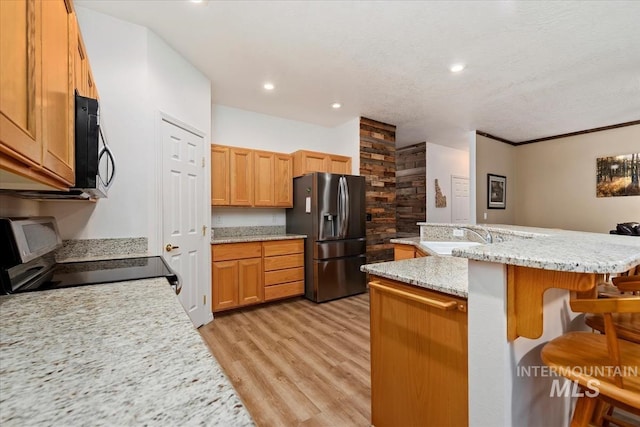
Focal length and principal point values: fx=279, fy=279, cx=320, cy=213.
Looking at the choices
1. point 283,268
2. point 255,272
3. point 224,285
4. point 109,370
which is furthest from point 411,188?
point 109,370

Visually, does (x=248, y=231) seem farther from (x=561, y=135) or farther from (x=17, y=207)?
(x=561, y=135)

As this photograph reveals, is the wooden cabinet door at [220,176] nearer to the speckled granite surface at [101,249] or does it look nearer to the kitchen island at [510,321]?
the speckled granite surface at [101,249]

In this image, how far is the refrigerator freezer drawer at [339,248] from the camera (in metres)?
3.74

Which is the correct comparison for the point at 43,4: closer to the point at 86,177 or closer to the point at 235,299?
the point at 86,177

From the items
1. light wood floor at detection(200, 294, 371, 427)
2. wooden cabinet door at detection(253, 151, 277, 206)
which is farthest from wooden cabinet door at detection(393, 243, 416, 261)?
wooden cabinet door at detection(253, 151, 277, 206)

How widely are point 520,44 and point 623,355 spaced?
2.63 m

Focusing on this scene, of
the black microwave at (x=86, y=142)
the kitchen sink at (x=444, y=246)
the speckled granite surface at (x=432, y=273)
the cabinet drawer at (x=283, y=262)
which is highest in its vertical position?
the black microwave at (x=86, y=142)

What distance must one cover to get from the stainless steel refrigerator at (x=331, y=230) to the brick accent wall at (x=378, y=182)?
10.2 inches

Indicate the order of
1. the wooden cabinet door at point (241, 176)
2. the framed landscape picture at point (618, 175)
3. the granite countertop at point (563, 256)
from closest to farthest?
the granite countertop at point (563, 256) < the wooden cabinet door at point (241, 176) < the framed landscape picture at point (618, 175)

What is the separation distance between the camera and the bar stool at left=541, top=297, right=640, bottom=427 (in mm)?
762

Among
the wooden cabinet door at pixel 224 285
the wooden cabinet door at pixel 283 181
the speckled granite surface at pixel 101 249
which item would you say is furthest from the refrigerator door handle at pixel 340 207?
the speckled granite surface at pixel 101 249

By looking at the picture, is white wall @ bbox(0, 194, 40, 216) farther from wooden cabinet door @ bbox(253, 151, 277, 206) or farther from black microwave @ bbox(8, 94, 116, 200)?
wooden cabinet door @ bbox(253, 151, 277, 206)

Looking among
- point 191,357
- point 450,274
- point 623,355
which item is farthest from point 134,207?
point 623,355

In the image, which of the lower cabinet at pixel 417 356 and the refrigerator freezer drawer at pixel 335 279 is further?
the refrigerator freezer drawer at pixel 335 279
